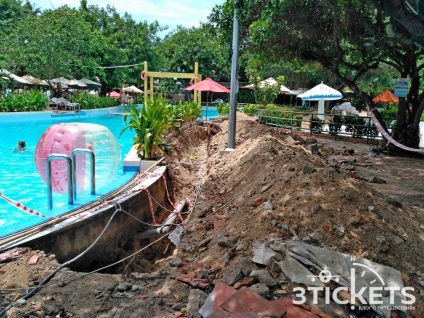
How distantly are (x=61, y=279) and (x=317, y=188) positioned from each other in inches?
135

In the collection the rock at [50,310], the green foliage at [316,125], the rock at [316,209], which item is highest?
the green foliage at [316,125]

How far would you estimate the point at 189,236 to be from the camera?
224 inches

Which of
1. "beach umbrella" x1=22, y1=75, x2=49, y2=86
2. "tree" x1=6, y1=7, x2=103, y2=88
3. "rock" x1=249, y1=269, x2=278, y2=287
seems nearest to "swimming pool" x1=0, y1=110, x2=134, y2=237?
"rock" x1=249, y1=269, x2=278, y2=287

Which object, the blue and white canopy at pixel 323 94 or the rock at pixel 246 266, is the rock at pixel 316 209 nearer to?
the rock at pixel 246 266

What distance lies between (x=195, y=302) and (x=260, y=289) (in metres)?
0.58

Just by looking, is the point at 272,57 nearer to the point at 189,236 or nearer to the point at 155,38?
the point at 189,236

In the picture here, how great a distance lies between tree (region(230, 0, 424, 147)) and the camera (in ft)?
32.6

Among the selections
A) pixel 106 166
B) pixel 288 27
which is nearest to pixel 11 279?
pixel 106 166

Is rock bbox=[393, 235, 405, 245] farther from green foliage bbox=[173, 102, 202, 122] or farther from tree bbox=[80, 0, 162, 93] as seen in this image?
tree bbox=[80, 0, 162, 93]

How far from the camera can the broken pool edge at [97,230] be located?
4.86 m

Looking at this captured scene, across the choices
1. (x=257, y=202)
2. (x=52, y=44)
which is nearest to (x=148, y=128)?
(x=257, y=202)

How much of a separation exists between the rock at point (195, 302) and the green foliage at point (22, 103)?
2288cm

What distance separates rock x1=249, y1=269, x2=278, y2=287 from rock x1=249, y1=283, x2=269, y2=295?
0.06m

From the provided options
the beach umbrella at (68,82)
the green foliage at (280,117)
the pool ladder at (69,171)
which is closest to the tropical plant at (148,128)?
the pool ladder at (69,171)
